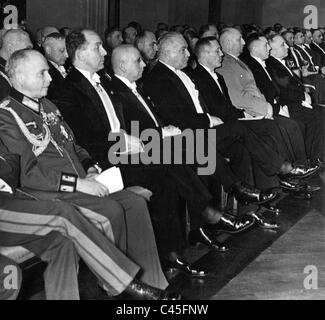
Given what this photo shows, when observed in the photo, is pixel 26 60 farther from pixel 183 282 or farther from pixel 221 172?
pixel 221 172

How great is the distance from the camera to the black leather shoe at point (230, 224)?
4.08 metres

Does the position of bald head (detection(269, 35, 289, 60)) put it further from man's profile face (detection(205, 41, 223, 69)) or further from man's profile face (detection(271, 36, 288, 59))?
man's profile face (detection(205, 41, 223, 69))

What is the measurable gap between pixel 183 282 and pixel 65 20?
5745mm

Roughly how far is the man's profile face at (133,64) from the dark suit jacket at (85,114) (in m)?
0.33

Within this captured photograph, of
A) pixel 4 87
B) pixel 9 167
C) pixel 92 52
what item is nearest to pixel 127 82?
pixel 92 52

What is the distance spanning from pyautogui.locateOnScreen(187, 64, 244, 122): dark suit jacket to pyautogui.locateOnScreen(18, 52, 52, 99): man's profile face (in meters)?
2.07

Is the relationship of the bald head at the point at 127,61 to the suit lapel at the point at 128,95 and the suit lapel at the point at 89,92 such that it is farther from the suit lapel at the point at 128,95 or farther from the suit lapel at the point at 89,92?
the suit lapel at the point at 89,92


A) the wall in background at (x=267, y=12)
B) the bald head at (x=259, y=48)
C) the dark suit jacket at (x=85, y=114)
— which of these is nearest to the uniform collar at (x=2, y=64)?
the dark suit jacket at (x=85, y=114)

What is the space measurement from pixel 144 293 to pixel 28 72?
1.20 m

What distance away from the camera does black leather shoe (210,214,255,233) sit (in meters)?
4.08

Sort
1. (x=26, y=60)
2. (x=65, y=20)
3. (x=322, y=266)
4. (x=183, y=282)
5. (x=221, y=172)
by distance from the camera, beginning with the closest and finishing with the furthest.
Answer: (x=26, y=60) < (x=183, y=282) < (x=322, y=266) < (x=221, y=172) < (x=65, y=20)

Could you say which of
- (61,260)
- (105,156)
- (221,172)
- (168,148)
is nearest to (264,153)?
(221,172)

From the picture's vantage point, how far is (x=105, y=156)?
12.7 ft

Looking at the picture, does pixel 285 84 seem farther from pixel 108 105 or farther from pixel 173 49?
pixel 108 105
